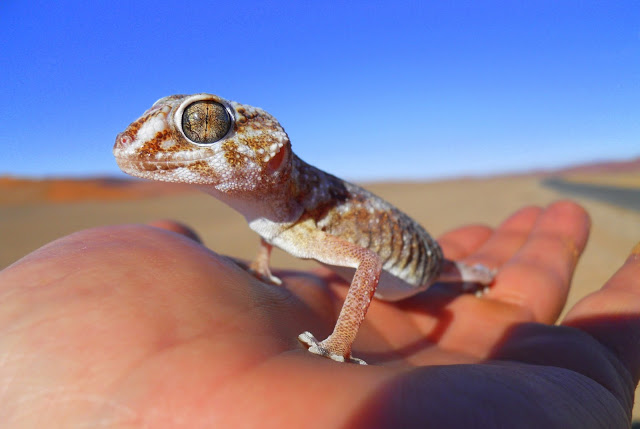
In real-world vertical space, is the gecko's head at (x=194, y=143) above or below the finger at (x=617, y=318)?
above

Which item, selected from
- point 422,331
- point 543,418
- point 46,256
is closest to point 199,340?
point 46,256

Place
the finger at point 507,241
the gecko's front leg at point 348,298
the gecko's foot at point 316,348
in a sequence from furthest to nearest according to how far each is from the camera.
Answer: the finger at point 507,241, the gecko's front leg at point 348,298, the gecko's foot at point 316,348

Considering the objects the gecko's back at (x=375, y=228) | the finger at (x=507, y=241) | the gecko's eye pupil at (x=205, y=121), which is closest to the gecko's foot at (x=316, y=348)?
the gecko's back at (x=375, y=228)

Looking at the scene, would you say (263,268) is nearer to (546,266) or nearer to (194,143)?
(194,143)

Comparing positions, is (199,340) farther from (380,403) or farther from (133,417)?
(380,403)

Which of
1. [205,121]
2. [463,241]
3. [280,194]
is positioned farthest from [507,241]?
[205,121]

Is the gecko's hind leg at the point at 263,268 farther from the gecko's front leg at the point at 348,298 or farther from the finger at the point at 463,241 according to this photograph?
the finger at the point at 463,241
